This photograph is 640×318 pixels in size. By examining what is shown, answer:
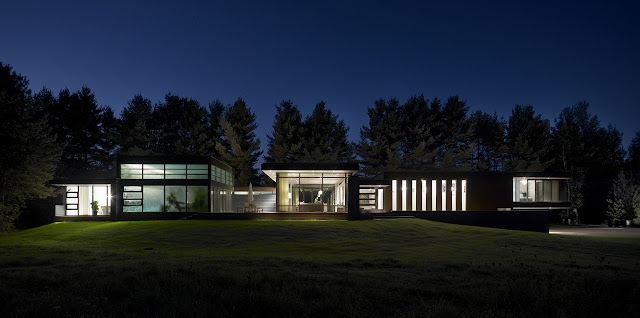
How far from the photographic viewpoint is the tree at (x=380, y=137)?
156 ft

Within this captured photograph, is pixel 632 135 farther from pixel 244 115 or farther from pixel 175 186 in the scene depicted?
pixel 175 186

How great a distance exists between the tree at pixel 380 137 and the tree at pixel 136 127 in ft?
76.4

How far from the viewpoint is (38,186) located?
83.7ft

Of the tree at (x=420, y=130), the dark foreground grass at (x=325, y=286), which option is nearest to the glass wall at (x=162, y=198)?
the dark foreground grass at (x=325, y=286)

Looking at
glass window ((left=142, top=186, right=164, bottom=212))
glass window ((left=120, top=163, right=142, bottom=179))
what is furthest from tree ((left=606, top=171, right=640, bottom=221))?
glass window ((left=120, top=163, right=142, bottom=179))

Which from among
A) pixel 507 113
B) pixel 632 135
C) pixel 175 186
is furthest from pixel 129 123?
pixel 632 135

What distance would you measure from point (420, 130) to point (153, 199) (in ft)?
92.5

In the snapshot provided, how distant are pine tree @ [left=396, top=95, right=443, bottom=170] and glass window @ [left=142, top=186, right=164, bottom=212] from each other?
1016 inches

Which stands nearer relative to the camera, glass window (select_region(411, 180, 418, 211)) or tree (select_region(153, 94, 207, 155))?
glass window (select_region(411, 180, 418, 211))

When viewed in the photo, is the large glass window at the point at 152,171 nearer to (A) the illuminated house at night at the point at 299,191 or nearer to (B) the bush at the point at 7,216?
(A) the illuminated house at night at the point at 299,191

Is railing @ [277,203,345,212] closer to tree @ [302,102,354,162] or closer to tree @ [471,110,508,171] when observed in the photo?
tree @ [302,102,354,162]

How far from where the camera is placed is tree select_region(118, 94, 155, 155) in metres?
48.3

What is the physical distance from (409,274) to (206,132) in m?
44.1

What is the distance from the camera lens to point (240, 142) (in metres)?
47.8
